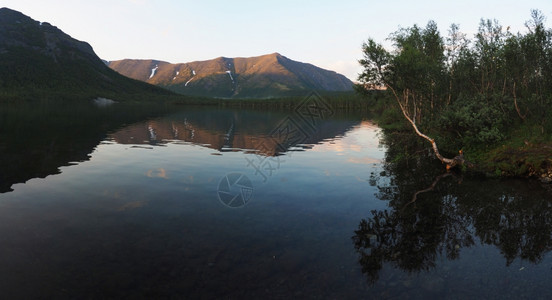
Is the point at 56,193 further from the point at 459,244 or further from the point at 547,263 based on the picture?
the point at 547,263

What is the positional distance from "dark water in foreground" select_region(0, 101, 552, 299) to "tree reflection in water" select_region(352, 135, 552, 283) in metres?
0.10

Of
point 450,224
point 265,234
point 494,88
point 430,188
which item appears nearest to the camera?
point 265,234

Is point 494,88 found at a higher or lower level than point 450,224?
higher

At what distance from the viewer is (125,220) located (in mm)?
16812

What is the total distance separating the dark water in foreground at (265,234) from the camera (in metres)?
11.3

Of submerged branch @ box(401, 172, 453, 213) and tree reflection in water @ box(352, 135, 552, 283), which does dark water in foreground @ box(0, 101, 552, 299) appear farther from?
submerged branch @ box(401, 172, 453, 213)

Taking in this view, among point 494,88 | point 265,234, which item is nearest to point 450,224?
point 265,234

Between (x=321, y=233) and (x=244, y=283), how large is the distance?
602 cm

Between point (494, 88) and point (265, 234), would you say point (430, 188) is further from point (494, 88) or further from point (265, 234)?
point (494, 88)

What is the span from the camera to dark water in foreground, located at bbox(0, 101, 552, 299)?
11.3 meters

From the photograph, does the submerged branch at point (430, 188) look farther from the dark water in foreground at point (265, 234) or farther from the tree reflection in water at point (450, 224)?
the dark water in foreground at point (265, 234)

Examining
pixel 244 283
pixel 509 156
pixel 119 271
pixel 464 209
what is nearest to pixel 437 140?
pixel 509 156

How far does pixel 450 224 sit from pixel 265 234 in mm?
10550

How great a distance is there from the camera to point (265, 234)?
51.8 feet
